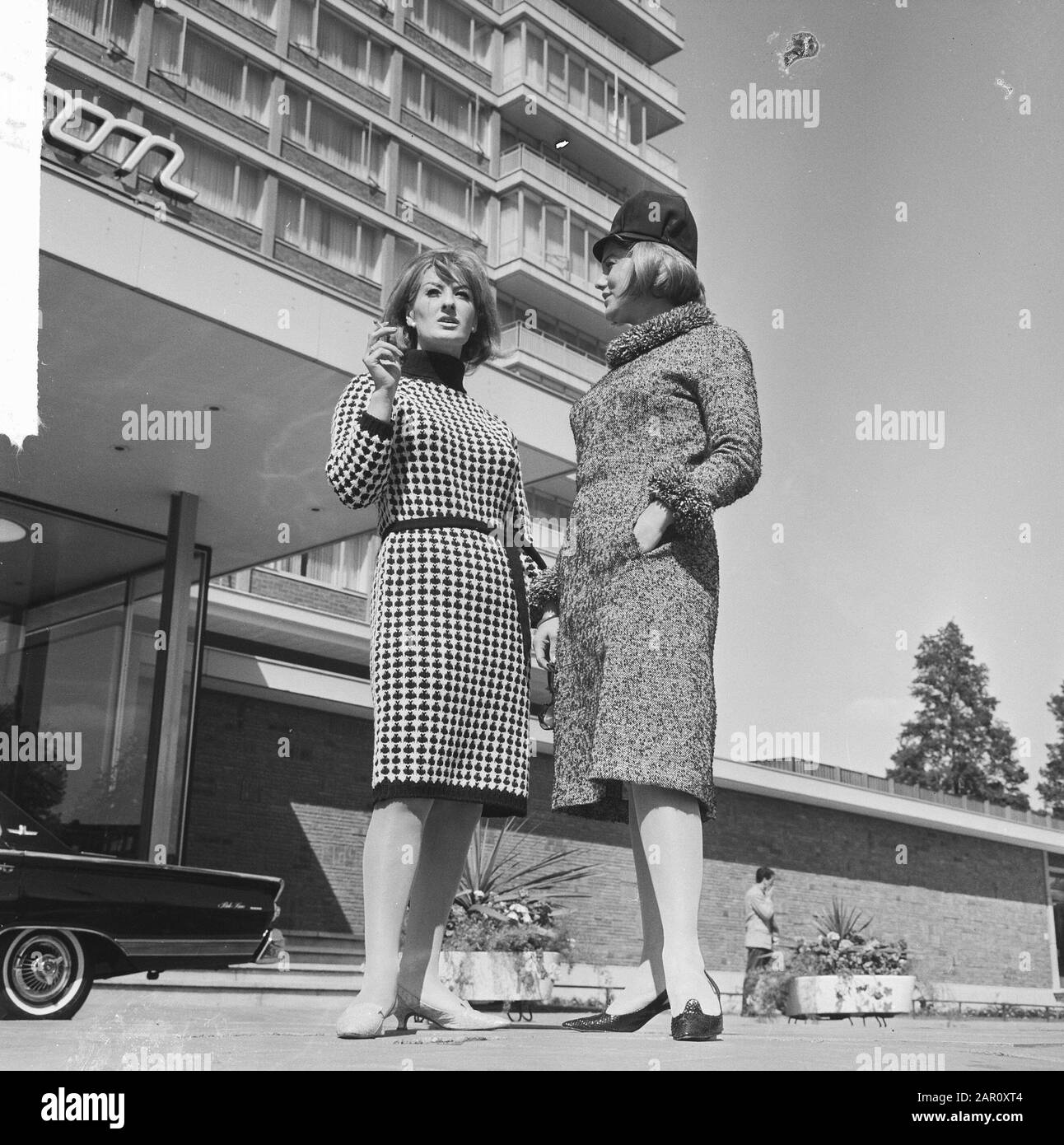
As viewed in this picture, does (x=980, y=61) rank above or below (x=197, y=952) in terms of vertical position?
above

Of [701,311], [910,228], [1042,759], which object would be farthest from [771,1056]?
[1042,759]

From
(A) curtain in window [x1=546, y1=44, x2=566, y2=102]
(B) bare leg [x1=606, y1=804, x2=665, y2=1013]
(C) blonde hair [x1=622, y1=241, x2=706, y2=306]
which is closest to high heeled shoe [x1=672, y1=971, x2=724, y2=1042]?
(B) bare leg [x1=606, y1=804, x2=665, y2=1013]

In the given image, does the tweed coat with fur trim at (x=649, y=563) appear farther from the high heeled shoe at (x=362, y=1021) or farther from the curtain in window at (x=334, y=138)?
the curtain in window at (x=334, y=138)

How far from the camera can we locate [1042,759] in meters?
59.8

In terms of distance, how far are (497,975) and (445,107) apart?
29.3 meters

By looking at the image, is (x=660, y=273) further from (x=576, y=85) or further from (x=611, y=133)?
(x=611, y=133)

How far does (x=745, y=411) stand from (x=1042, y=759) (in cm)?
6308

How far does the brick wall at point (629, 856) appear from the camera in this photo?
14977mm

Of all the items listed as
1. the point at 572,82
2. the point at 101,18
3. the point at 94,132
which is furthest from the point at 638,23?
the point at 94,132

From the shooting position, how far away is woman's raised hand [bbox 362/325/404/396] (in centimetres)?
268

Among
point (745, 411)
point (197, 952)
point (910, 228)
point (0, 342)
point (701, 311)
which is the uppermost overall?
point (910, 228)

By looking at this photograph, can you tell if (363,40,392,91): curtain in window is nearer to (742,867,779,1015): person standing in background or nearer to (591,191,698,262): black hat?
(742,867,779,1015): person standing in background

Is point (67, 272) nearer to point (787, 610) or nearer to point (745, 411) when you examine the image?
point (787, 610)

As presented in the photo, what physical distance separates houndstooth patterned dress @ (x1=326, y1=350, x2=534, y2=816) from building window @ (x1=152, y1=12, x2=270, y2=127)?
25101mm
